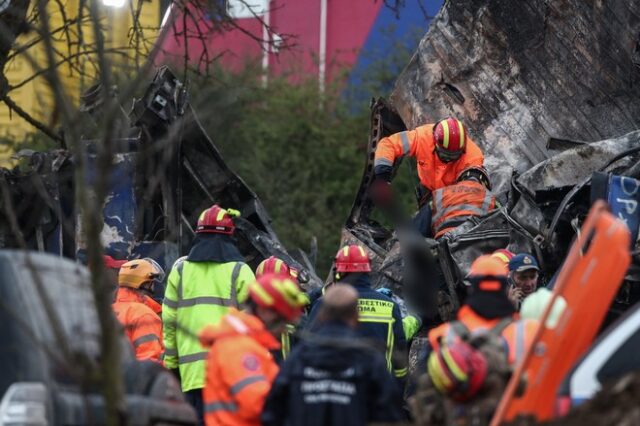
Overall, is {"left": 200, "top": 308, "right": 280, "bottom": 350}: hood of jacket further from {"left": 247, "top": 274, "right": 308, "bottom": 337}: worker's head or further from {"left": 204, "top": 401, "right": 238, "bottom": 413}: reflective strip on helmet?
{"left": 204, "top": 401, "right": 238, "bottom": 413}: reflective strip on helmet

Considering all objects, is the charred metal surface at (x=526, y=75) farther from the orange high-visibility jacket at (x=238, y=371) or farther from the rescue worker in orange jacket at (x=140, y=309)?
the orange high-visibility jacket at (x=238, y=371)

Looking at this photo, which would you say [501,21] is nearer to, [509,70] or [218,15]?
[509,70]

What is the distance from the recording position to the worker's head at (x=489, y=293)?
24.9ft

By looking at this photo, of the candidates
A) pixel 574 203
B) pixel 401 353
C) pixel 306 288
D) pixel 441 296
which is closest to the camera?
pixel 401 353

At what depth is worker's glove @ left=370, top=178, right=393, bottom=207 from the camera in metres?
13.9

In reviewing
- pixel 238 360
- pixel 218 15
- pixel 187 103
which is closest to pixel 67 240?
pixel 187 103

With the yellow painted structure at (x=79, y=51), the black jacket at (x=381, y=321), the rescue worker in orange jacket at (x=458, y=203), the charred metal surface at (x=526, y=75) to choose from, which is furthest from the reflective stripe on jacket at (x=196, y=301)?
the charred metal surface at (x=526, y=75)

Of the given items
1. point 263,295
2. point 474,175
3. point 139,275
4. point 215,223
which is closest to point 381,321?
point 215,223

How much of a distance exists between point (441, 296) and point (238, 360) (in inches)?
203

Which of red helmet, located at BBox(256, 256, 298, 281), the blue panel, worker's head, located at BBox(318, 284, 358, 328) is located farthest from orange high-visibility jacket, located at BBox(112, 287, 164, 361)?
the blue panel

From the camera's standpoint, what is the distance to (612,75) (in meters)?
14.3

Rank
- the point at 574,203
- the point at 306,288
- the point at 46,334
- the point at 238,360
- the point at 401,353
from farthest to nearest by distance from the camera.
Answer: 1. the point at 306,288
2. the point at 574,203
3. the point at 401,353
4. the point at 238,360
5. the point at 46,334

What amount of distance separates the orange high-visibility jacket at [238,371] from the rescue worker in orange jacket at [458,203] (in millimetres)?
5600

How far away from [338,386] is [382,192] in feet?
22.9
